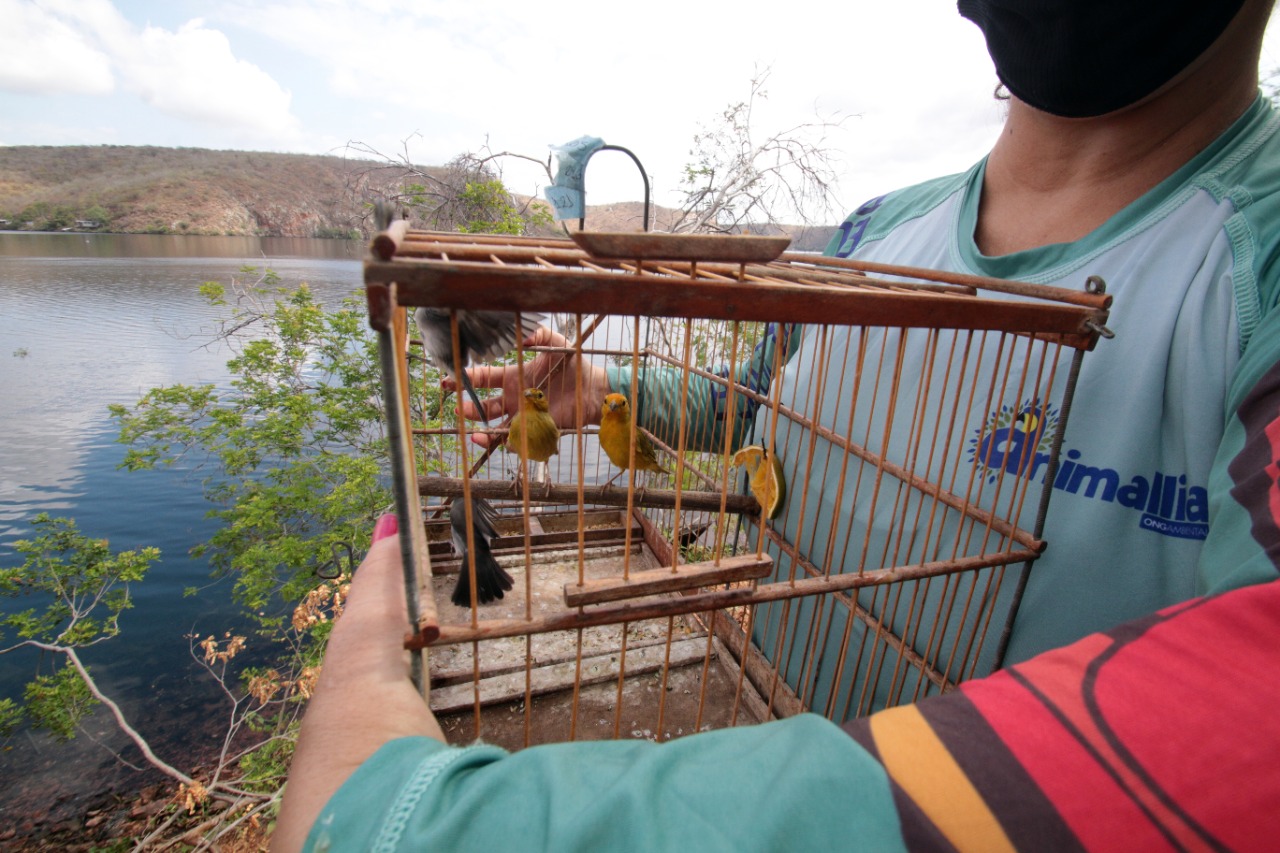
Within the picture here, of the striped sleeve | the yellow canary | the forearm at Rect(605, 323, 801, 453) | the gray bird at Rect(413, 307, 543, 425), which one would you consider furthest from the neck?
the yellow canary

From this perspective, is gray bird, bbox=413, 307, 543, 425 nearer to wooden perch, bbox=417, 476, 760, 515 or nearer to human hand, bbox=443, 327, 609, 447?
wooden perch, bbox=417, 476, 760, 515

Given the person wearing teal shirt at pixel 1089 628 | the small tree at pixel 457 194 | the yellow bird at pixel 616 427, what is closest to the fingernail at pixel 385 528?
the person wearing teal shirt at pixel 1089 628

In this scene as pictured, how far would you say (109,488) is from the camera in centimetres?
1149

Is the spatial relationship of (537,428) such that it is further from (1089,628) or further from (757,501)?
(1089,628)

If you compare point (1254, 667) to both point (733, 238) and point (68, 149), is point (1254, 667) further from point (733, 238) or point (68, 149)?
point (68, 149)

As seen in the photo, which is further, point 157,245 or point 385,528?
point 157,245

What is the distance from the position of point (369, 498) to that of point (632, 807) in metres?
6.70

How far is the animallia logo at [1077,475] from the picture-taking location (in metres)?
0.86

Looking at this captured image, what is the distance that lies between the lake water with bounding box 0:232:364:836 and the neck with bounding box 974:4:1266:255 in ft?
8.10

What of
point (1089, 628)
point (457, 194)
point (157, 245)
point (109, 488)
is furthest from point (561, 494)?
point (157, 245)

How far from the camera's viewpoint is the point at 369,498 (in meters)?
6.37

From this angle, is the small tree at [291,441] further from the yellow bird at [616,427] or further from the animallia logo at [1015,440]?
the animallia logo at [1015,440]

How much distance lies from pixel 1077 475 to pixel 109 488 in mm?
15763

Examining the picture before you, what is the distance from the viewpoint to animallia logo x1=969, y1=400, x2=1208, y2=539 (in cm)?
86
